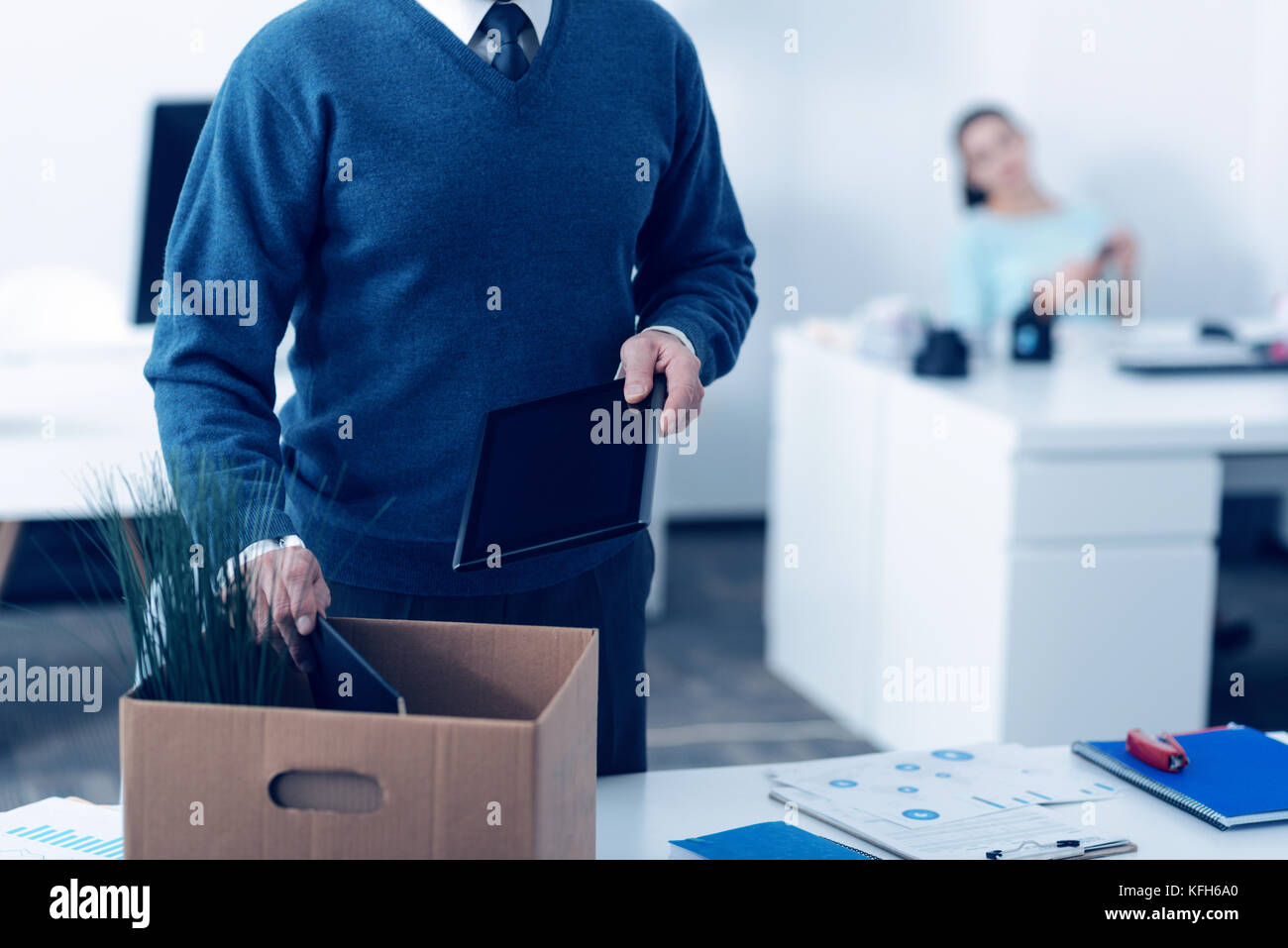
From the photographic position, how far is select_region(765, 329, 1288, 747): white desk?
2422 mm

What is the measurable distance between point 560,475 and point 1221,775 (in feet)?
2.08

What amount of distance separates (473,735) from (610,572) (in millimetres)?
657

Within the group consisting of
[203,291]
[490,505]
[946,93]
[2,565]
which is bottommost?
[2,565]

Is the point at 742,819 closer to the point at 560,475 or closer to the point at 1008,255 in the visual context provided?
the point at 560,475

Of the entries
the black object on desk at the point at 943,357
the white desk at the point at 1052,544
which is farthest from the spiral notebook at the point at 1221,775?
the black object on desk at the point at 943,357

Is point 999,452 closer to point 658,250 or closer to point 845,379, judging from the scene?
point 845,379

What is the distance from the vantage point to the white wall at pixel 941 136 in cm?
477

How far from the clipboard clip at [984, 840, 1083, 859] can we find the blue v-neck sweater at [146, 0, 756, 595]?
0.51 m

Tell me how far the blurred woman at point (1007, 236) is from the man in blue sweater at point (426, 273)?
282 centimetres

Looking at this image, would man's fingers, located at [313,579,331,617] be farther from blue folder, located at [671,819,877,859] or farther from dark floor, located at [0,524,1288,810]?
dark floor, located at [0,524,1288,810]

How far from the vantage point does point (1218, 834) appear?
1.12 metres

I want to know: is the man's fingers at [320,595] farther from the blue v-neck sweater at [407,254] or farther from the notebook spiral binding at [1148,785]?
the notebook spiral binding at [1148,785]
